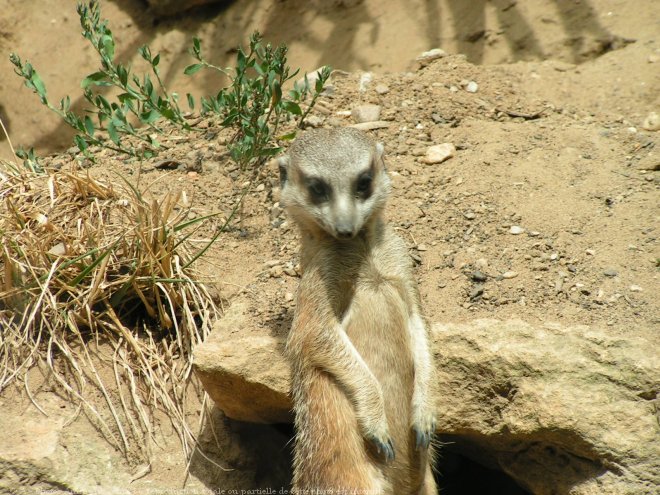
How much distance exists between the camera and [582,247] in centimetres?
347

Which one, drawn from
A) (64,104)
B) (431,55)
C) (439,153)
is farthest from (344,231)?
(431,55)

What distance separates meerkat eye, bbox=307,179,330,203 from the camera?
291 cm

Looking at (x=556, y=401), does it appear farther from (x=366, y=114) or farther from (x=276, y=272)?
(x=366, y=114)

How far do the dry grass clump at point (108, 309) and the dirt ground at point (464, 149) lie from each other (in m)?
0.22

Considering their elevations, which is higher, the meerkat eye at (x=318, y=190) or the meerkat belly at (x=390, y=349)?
the meerkat eye at (x=318, y=190)

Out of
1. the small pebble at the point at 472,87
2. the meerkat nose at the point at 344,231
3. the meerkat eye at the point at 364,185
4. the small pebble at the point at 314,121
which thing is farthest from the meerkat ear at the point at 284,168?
the small pebble at the point at 472,87

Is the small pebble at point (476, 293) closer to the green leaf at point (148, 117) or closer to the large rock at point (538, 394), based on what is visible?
the large rock at point (538, 394)

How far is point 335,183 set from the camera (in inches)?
113

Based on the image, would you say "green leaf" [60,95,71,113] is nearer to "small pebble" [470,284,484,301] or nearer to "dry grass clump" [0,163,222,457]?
"dry grass clump" [0,163,222,457]

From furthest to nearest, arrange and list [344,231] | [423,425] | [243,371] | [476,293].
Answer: [476,293] → [243,371] → [423,425] → [344,231]

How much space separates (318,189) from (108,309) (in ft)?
4.61

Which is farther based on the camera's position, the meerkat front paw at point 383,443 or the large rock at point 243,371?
the large rock at point 243,371

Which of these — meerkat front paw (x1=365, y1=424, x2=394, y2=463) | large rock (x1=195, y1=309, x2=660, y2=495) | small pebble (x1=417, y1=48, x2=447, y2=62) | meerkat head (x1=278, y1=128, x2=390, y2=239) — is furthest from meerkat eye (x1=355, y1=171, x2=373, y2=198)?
small pebble (x1=417, y1=48, x2=447, y2=62)

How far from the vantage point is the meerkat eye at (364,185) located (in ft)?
9.62
